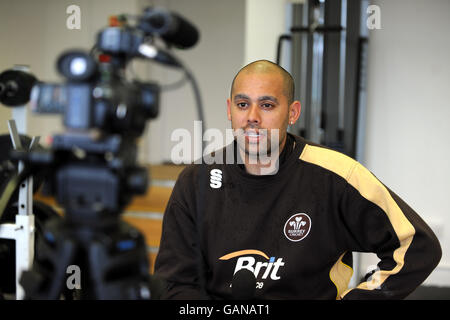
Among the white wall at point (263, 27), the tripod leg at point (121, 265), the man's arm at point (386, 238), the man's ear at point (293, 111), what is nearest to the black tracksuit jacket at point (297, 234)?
the man's arm at point (386, 238)

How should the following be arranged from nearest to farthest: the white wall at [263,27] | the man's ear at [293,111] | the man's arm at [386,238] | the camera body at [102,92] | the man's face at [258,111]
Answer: the camera body at [102,92]
the man's arm at [386,238]
the man's face at [258,111]
the man's ear at [293,111]
the white wall at [263,27]

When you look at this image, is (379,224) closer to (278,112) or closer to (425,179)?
(278,112)

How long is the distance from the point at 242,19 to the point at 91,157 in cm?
323

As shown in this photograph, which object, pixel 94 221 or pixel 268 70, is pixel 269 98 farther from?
pixel 94 221

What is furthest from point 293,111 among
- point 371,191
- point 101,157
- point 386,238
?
point 101,157

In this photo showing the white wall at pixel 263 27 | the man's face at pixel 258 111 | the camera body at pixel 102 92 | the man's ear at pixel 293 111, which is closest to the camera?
the camera body at pixel 102 92

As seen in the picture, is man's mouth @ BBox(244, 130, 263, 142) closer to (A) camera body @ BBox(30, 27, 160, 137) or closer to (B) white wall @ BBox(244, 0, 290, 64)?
(A) camera body @ BBox(30, 27, 160, 137)

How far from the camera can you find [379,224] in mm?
1115

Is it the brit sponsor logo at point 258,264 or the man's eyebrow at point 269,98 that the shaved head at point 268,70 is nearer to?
the man's eyebrow at point 269,98

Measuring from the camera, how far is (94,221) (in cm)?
53

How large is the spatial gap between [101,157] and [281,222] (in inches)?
27.3

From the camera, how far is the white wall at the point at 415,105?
7.97 ft

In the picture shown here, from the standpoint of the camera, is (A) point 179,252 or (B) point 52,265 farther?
(A) point 179,252

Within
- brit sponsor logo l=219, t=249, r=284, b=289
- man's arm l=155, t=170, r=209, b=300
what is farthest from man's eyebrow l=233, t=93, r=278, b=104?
brit sponsor logo l=219, t=249, r=284, b=289
